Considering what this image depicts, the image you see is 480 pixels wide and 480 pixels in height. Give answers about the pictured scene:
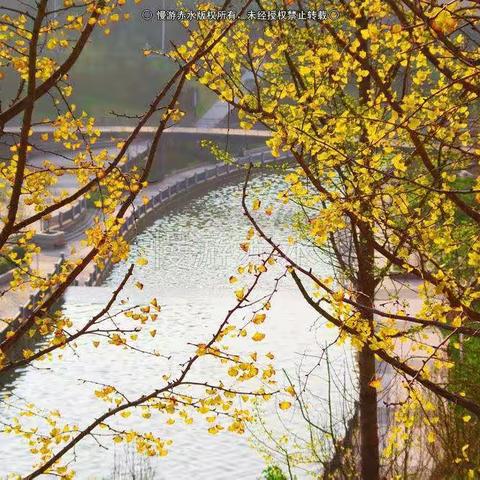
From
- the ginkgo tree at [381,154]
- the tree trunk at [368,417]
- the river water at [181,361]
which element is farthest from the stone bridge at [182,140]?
the ginkgo tree at [381,154]

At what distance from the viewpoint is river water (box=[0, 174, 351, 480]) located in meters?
31.1

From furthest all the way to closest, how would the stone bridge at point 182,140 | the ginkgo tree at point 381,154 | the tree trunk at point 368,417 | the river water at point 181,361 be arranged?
the stone bridge at point 182,140, the river water at point 181,361, the tree trunk at point 368,417, the ginkgo tree at point 381,154

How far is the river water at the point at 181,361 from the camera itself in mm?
31141

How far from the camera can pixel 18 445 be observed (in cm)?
3231

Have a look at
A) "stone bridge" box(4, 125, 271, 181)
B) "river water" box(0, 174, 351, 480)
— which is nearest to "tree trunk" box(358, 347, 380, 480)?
"river water" box(0, 174, 351, 480)

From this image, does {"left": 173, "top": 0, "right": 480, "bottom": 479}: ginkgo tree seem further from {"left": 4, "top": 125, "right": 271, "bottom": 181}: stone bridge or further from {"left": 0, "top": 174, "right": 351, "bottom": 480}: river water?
{"left": 4, "top": 125, "right": 271, "bottom": 181}: stone bridge

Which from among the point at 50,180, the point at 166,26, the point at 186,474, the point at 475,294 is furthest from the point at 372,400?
the point at 166,26

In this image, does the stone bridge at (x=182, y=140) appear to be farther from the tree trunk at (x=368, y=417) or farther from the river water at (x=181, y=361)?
the tree trunk at (x=368, y=417)

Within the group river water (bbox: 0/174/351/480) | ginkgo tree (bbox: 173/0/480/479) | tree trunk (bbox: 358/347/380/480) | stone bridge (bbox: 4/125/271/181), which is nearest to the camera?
ginkgo tree (bbox: 173/0/480/479)

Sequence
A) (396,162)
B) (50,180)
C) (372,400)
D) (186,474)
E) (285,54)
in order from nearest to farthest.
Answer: (396,162), (50,180), (285,54), (372,400), (186,474)

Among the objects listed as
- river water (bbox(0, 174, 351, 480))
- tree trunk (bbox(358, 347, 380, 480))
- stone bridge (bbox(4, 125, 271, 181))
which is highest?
stone bridge (bbox(4, 125, 271, 181))

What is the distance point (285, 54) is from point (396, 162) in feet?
21.4

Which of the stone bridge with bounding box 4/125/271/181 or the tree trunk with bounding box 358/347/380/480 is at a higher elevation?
the stone bridge with bounding box 4/125/271/181

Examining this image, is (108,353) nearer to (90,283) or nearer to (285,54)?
(90,283)
